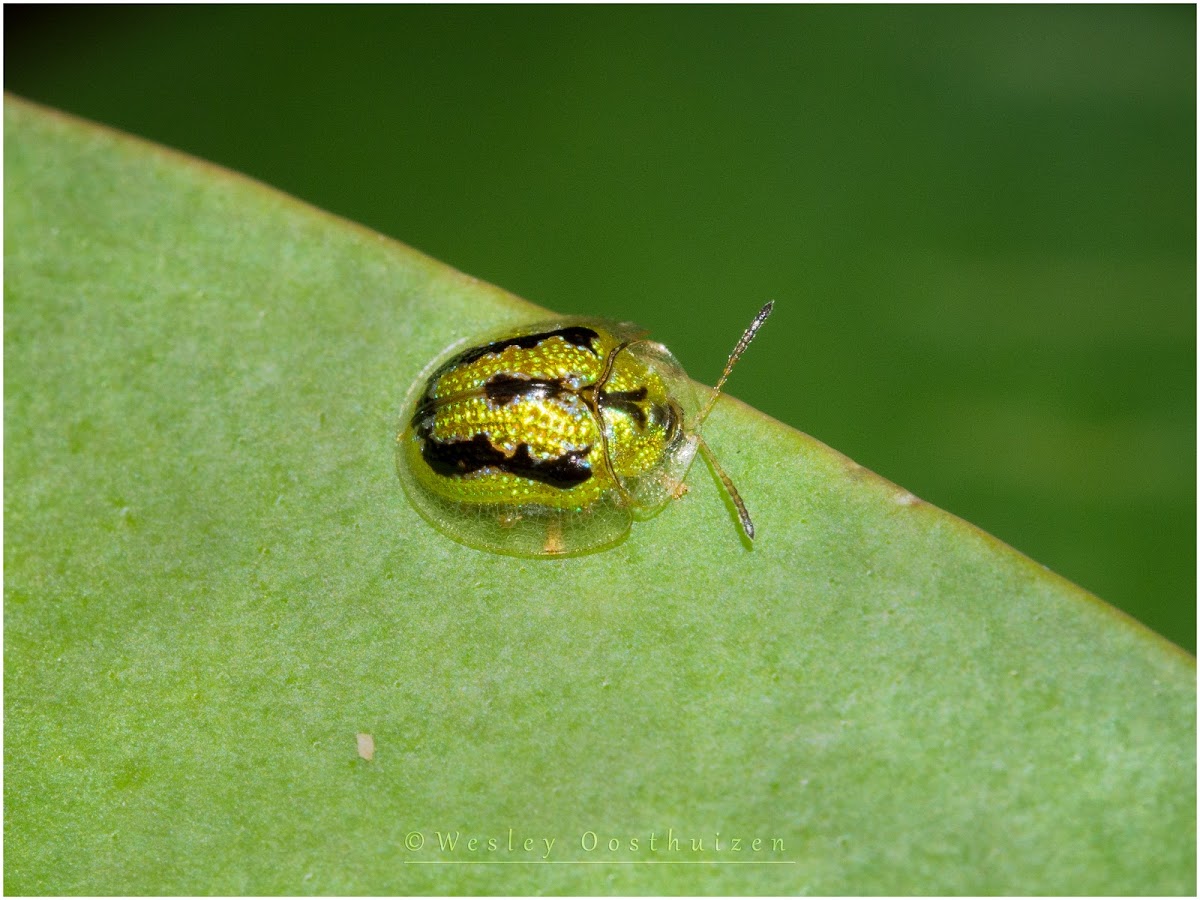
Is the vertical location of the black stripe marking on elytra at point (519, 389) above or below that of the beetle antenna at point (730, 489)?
below

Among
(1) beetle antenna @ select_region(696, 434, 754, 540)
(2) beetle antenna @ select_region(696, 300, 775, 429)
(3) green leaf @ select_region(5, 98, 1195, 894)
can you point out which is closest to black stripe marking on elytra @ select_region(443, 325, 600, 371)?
(3) green leaf @ select_region(5, 98, 1195, 894)

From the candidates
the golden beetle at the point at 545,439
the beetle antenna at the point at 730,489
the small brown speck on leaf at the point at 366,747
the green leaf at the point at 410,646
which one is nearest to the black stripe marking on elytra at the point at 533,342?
the golden beetle at the point at 545,439

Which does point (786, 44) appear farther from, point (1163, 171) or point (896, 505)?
point (896, 505)

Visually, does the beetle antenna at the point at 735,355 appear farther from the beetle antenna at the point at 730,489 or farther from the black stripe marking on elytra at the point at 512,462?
the black stripe marking on elytra at the point at 512,462

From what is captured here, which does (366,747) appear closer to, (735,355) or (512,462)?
(512,462)

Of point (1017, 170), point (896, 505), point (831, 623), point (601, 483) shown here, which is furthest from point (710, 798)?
point (1017, 170)

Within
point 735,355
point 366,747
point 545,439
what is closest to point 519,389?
point 545,439

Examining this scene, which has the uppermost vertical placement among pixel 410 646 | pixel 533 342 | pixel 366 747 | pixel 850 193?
pixel 850 193
